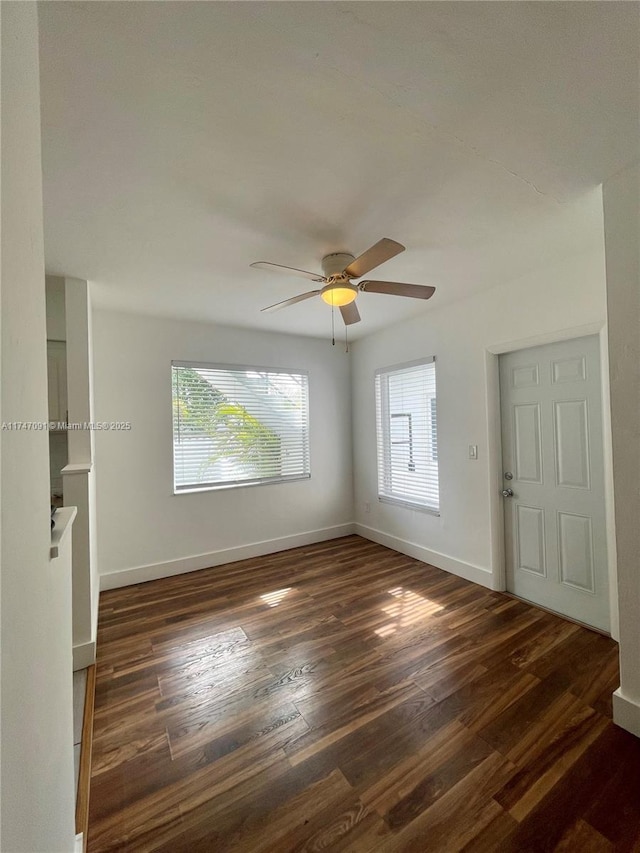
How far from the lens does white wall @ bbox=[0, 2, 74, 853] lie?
503mm

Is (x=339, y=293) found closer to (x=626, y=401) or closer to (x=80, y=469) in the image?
(x=626, y=401)

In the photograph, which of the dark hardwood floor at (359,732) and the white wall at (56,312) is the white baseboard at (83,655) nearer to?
the dark hardwood floor at (359,732)

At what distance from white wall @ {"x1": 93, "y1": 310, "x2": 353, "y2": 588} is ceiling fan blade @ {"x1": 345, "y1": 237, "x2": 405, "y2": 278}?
2.17 meters

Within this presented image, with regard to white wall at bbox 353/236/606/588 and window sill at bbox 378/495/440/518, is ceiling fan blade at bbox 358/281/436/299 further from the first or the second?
window sill at bbox 378/495/440/518

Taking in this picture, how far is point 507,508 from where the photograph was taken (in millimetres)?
2912

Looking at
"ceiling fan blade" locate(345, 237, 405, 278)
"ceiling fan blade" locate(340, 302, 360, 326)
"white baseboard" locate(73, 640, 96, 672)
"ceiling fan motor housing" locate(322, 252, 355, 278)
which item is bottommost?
"white baseboard" locate(73, 640, 96, 672)

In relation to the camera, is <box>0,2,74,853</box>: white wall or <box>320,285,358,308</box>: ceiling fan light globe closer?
<box>0,2,74,853</box>: white wall

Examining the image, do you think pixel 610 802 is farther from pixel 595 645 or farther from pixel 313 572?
pixel 313 572

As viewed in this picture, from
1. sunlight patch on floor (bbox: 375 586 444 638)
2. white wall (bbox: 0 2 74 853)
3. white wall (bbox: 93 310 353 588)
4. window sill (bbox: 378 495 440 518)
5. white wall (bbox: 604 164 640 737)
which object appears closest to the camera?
white wall (bbox: 0 2 74 853)

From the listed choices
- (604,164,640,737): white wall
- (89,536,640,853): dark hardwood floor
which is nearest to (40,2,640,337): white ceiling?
(604,164,640,737): white wall

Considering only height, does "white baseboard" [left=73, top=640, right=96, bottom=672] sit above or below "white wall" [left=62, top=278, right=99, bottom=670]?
below

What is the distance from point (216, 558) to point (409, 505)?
7.18 ft

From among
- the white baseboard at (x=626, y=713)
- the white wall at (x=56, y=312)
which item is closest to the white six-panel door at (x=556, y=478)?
the white baseboard at (x=626, y=713)

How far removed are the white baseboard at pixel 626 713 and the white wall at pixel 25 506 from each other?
2.24m
